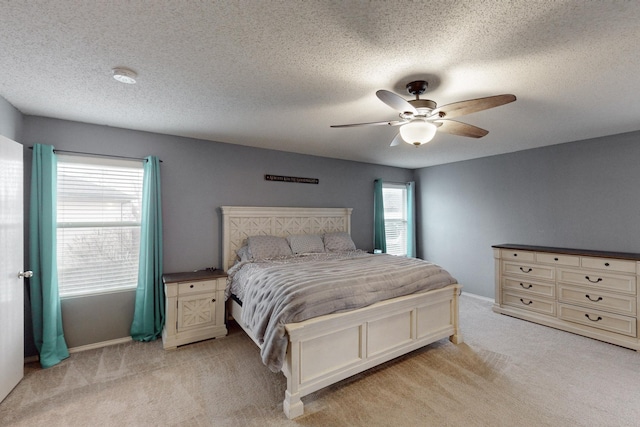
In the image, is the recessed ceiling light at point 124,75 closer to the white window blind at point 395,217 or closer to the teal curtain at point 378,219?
the teal curtain at point 378,219

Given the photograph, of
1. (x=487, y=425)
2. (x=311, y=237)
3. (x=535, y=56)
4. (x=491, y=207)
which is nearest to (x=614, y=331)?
(x=491, y=207)

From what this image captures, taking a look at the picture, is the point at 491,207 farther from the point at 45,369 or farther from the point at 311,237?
the point at 45,369

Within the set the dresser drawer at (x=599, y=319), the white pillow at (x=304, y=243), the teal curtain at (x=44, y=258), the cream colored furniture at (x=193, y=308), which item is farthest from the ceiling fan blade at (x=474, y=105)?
the teal curtain at (x=44, y=258)

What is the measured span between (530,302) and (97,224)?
18.2ft

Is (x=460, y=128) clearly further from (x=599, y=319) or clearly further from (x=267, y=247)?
(x=599, y=319)

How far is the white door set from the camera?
213 cm

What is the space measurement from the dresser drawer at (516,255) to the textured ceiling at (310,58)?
1762 millimetres

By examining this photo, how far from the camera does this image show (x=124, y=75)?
1987 millimetres

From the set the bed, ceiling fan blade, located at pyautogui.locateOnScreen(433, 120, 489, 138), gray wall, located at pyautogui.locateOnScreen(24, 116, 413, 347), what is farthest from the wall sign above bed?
ceiling fan blade, located at pyautogui.locateOnScreen(433, 120, 489, 138)

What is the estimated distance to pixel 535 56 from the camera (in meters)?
1.76

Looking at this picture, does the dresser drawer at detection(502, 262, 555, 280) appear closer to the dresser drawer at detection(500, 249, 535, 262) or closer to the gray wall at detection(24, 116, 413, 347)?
the dresser drawer at detection(500, 249, 535, 262)

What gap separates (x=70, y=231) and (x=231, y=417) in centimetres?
257

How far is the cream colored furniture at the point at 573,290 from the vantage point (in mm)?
3131

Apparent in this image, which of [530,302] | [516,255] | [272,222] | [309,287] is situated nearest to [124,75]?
[309,287]
